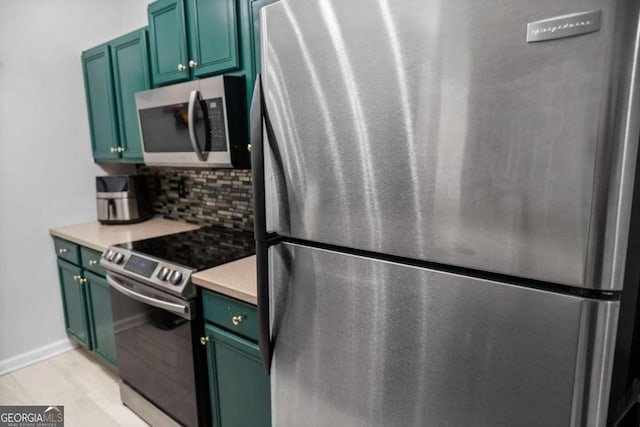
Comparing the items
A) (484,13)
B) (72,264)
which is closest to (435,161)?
A: (484,13)

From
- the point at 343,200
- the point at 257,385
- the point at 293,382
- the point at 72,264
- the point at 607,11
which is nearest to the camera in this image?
the point at 607,11

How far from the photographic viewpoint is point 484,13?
0.62 m

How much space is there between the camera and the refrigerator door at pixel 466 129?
0.55m

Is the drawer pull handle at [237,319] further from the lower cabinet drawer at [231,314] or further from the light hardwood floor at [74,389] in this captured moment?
the light hardwood floor at [74,389]

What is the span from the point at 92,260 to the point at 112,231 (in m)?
0.27

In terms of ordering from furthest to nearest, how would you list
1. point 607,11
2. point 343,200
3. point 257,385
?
point 257,385 → point 343,200 → point 607,11

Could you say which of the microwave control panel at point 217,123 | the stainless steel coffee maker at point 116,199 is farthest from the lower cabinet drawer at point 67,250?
the microwave control panel at point 217,123

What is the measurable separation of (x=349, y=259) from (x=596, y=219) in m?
0.45

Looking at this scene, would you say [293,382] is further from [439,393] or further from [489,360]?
[489,360]

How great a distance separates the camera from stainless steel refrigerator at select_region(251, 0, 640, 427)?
0.57 metres

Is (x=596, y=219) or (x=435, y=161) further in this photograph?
(x=435, y=161)

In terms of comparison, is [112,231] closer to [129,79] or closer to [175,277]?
[129,79]

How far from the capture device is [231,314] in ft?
4.74

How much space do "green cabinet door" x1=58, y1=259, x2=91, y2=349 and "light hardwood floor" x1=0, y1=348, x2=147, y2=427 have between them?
7.0 inches
